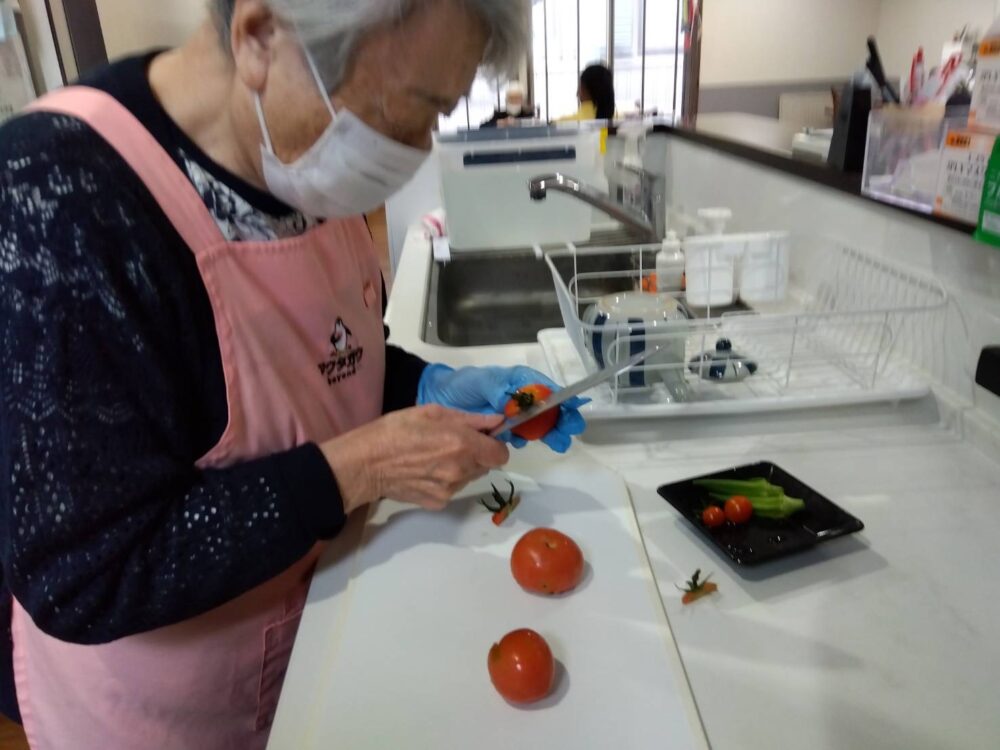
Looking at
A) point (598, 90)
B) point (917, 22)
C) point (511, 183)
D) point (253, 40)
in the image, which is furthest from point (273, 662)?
point (917, 22)

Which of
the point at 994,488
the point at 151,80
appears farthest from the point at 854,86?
the point at 151,80

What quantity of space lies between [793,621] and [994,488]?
0.33 m

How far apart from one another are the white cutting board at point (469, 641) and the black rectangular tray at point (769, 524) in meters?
0.06

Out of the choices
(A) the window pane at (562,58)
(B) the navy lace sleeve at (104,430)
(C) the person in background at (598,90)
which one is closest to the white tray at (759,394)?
(B) the navy lace sleeve at (104,430)

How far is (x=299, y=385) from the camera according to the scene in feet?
2.25

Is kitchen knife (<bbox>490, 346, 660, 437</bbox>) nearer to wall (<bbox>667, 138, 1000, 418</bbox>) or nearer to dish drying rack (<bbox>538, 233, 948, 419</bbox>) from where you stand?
dish drying rack (<bbox>538, 233, 948, 419</bbox>)

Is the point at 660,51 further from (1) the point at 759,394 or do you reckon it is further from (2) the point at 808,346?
(1) the point at 759,394

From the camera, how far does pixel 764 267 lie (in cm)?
114

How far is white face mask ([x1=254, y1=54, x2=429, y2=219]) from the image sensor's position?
1.99ft

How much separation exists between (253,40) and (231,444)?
13.4 inches

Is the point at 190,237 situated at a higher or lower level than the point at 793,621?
higher

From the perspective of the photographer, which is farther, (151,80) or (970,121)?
(970,121)

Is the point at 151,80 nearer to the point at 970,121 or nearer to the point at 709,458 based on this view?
the point at 709,458

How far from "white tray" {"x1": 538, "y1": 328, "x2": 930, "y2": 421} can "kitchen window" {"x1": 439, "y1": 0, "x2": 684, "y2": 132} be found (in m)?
3.83
